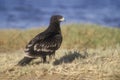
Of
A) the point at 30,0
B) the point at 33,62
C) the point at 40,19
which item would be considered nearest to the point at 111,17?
the point at 40,19

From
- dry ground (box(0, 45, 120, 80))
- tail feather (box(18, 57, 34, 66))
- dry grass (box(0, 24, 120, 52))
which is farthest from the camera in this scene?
dry grass (box(0, 24, 120, 52))

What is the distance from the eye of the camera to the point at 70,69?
12.6m

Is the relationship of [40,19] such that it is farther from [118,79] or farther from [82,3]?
[118,79]

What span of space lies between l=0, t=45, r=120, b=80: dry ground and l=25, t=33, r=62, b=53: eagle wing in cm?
34

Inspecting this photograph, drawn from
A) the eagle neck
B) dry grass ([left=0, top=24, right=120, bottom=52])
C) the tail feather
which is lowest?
the tail feather

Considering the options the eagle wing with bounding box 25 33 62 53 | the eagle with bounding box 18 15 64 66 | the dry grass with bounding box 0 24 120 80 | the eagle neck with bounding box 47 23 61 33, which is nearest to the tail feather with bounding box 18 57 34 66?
the eagle with bounding box 18 15 64 66

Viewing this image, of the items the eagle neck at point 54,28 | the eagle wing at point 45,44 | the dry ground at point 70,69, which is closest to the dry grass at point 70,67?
the dry ground at point 70,69

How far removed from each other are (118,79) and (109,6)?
112 ft

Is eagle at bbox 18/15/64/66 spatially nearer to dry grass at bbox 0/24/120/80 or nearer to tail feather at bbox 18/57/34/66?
tail feather at bbox 18/57/34/66

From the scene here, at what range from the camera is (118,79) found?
11.8 metres

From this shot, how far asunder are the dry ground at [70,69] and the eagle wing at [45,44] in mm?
341

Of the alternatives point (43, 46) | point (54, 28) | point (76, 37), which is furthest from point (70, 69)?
point (76, 37)

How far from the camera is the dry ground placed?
12.1 meters

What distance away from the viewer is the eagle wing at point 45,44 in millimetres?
13016
